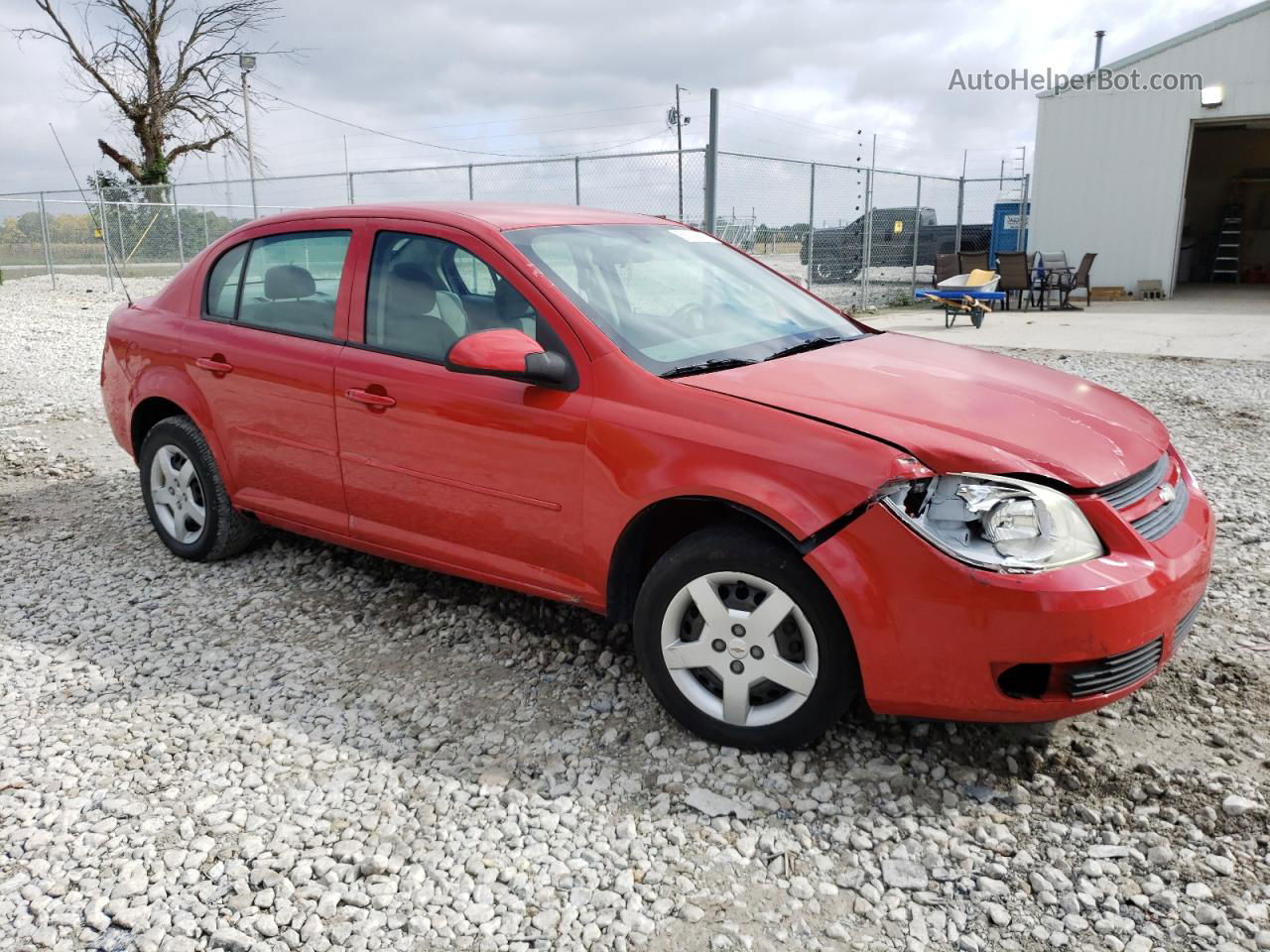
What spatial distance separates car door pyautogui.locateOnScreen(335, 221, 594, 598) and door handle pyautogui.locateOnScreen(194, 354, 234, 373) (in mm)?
722

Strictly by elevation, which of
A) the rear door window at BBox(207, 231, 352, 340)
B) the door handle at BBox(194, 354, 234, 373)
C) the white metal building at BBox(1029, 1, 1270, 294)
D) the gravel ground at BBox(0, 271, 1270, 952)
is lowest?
the gravel ground at BBox(0, 271, 1270, 952)

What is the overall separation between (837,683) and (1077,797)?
74cm

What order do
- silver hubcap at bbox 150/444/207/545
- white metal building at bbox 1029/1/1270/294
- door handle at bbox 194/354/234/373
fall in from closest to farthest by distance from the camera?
1. door handle at bbox 194/354/234/373
2. silver hubcap at bbox 150/444/207/545
3. white metal building at bbox 1029/1/1270/294

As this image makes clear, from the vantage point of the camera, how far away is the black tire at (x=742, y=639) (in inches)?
107

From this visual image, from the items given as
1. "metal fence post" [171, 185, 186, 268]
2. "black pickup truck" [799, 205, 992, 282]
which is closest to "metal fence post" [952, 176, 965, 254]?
"black pickup truck" [799, 205, 992, 282]

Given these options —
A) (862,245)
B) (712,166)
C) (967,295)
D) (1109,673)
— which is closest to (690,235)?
(1109,673)

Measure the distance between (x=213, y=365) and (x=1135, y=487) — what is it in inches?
140

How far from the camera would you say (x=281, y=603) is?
13.8 ft

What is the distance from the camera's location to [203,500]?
4.53m

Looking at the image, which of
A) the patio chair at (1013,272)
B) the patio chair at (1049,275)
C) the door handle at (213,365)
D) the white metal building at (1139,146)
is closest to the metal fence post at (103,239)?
the patio chair at (1013,272)

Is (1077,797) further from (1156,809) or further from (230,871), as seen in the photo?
(230,871)

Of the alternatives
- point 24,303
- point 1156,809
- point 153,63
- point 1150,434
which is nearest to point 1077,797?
point 1156,809

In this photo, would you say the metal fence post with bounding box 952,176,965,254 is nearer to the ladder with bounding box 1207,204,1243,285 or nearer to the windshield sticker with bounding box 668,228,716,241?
the ladder with bounding box 1207,204,1243,285

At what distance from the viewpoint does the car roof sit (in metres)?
3.65
